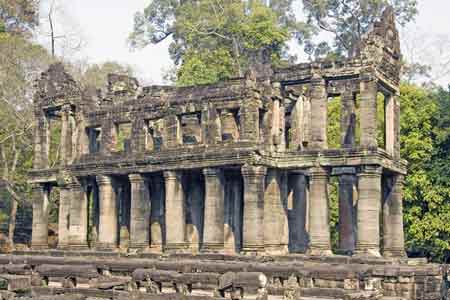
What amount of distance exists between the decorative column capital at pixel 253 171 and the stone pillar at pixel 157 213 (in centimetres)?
612

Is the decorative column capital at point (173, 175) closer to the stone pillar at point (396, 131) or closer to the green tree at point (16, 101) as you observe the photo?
the stone pillar at point (396, 131)

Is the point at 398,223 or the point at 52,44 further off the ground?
the point at 52,44

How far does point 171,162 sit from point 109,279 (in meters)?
9.32

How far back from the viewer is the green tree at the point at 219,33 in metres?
A: 48.9

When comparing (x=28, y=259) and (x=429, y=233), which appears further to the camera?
(x=429, y=233)

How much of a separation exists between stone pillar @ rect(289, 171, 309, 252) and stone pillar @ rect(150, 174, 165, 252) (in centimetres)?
587

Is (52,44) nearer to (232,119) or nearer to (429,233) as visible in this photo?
(232,119)

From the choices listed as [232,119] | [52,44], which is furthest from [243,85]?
[52,44]

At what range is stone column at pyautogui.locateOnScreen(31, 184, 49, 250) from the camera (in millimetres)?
35812

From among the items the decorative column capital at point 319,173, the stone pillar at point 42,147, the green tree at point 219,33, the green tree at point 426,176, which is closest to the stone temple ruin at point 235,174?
the decorative column capital at point 319,173

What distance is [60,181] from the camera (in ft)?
114

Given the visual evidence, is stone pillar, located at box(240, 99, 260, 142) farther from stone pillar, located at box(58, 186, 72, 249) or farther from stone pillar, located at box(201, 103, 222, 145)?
stone pillar, located at box(58, 186, 72, 249)

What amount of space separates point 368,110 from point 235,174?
22.1 feet

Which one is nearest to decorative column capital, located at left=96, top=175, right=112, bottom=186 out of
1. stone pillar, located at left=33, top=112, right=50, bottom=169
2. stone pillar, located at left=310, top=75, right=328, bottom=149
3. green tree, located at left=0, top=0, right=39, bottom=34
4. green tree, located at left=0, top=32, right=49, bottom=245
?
stone pillar, located at left=33, top=112, right=50, bottom=169
